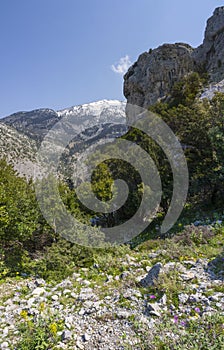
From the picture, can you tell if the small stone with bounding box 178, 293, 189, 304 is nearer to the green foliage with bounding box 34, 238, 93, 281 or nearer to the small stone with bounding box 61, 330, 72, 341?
the small stone with bounding box 61, 330, 72, 341

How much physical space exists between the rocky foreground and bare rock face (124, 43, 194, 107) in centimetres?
4032

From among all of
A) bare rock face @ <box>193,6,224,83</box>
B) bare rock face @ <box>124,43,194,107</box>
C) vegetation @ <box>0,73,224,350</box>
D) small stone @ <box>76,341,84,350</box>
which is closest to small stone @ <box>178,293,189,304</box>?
vegetation @ <box>0,73,224,350</box>

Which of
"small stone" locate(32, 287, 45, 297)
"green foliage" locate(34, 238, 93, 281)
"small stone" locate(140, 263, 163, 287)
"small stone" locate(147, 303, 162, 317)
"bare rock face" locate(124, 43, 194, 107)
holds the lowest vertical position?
"small stone" locate(32, 287, 45, 297)

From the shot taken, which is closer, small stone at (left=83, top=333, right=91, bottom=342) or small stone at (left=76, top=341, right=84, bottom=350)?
small stone at (left=76, top=341, right=84, bottom=350)

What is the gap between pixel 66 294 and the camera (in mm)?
6105

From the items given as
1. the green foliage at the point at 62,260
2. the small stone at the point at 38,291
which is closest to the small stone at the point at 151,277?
the small stone at the point at 38,291

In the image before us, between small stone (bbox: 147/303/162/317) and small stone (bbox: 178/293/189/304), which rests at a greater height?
small stone (bbox: 178/293/189/304)

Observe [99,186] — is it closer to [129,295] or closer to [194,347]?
[129,295]

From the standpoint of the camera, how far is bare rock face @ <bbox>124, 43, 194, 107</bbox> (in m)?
40.7

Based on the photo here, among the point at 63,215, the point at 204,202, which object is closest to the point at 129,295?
the point at 63,215

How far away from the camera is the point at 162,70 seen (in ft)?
134

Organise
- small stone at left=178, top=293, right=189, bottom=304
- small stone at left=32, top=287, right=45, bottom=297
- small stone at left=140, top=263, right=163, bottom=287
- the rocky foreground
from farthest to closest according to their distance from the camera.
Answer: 1. small stone at left=32, top=287, right=45, bottom=297
2. small stone at left=140, top=263, right=163, bottom=287
3. small stone at left=178, top=293, right=189, bottom=304
4. the rocky foreground

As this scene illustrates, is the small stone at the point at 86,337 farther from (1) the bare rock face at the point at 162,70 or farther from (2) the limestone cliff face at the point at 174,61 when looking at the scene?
(1) the bare rock face at the point at 162,70

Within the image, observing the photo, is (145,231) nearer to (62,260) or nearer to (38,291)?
(62,260)
